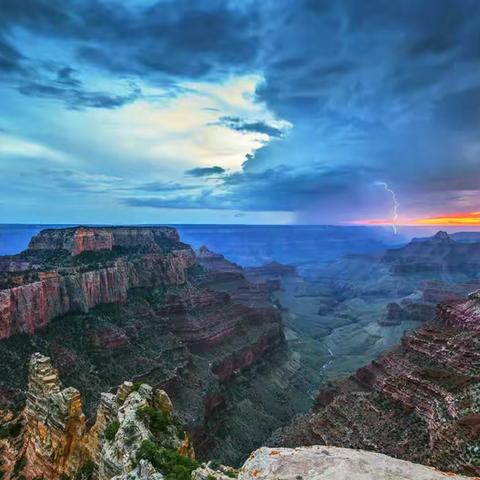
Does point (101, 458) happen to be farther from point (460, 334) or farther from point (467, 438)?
point (460, 334)

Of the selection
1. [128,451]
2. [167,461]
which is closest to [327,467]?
[167,461]

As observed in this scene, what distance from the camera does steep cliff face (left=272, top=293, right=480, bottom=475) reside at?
155 ft

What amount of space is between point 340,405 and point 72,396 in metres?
A: 35.7

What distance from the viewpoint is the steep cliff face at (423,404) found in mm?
47303

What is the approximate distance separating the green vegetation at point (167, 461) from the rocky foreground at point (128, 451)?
0.16 ft

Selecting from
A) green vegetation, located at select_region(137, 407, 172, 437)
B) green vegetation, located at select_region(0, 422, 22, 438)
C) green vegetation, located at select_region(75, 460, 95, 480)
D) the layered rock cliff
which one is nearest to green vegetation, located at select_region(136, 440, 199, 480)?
green vegetation, located at select_region(137, 407, 172, 437)

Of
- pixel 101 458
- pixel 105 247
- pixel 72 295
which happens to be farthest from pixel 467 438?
pixel 105 247

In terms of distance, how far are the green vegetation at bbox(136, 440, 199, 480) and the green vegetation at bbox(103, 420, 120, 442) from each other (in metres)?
4.49

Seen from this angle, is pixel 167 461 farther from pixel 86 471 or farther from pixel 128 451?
pixel 86 471

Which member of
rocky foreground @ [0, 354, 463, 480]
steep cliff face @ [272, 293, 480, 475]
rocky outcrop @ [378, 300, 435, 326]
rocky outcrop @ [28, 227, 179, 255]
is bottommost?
Answer: rocky outcrop @ [378, 300, 435, 326]

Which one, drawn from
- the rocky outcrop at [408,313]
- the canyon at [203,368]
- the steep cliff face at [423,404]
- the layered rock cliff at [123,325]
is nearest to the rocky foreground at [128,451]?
the canyon at [203,368]

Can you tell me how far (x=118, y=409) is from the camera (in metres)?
33.8

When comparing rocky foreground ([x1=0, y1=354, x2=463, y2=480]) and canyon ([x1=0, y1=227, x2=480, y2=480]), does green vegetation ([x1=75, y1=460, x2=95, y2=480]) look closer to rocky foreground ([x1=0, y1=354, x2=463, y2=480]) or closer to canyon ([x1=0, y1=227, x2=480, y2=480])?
rocky foreground ([x1=0, y1=354, x2=463, y2=480])

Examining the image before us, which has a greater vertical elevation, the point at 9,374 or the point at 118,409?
the point at 118,409
